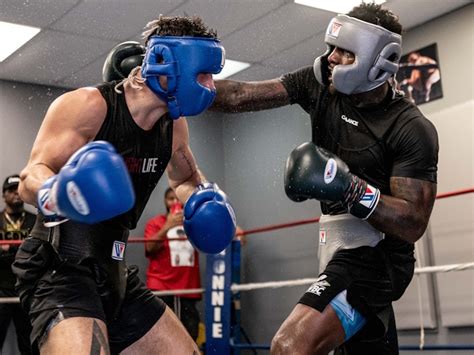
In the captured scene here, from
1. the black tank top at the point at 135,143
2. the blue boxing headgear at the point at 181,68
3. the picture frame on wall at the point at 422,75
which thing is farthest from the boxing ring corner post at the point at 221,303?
the blue boxing headgear at the point at 181,68

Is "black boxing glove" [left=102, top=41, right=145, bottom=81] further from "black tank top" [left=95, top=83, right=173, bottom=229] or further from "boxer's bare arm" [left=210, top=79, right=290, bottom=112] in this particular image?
"boxer's bare arm" [left=210, top=79, right=290, bottom=112]

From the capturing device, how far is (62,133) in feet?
5.45

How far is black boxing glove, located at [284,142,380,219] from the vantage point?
1.87 meters

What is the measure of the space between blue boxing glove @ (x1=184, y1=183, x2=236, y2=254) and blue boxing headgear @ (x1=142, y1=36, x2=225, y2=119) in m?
0.22

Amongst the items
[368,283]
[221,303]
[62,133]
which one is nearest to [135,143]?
[62,133]

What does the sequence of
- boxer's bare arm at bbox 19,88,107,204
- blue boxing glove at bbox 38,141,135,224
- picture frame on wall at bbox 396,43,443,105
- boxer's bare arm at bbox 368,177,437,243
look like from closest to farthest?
1. blue boxing glove at bbox 38,141,135,224
2. boxer's bare arm at bbox 19,88,107,204
3. boxer's bare arm at bbox 368,177,437,243
4. picture frame on wall at bbox 396,43,443,105

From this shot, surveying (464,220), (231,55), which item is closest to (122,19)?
(231,55)

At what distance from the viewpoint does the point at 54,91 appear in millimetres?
5109

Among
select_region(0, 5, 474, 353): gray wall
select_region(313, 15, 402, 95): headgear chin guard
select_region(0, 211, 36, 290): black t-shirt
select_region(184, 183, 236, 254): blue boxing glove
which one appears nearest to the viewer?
select_region(184, 183, 236, 254): blue boxing glove

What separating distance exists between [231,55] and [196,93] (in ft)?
9.87

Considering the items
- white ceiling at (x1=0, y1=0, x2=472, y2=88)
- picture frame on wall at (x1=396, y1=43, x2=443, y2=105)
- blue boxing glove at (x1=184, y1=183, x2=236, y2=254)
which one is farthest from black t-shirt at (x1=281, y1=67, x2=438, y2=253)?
picture frame on wall at (x1=396, y1=43, x2=443, y2=105)

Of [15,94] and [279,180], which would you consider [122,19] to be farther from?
[279,180]

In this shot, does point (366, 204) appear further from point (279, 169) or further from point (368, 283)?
point (279, 169)

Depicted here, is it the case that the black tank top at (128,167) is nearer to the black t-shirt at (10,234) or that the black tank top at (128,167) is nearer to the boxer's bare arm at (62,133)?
the boxer's bare arm at (62,133)
